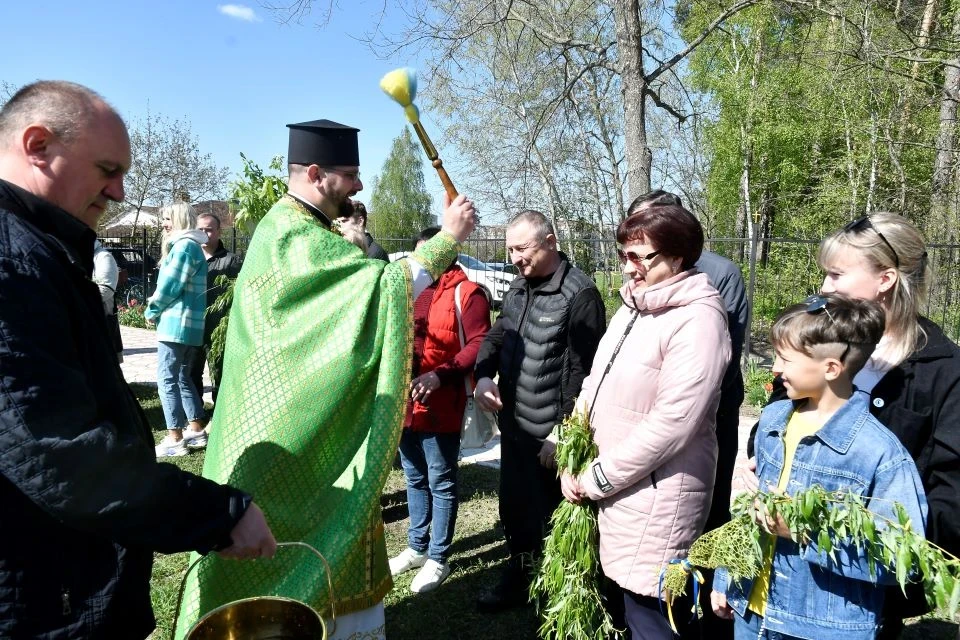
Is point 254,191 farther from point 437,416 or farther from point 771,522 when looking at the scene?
point 771,522

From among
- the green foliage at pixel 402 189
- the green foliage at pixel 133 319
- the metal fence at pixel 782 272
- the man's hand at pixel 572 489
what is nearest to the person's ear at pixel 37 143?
the man's hand at pixel 572 489

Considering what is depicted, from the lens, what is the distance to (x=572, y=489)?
2.68m

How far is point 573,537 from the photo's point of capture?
2709mm

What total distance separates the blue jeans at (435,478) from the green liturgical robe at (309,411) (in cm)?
152

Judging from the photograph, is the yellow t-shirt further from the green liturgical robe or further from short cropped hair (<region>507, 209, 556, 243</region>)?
short cropped hair (<region>507, 209, 556, 243</region>)

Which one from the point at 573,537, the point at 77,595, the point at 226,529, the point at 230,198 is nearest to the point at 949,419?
the point at 573,537

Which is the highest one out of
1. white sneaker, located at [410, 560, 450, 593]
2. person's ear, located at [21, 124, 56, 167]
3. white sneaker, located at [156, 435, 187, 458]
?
person's ear, located at [21, 124, 56, 167]

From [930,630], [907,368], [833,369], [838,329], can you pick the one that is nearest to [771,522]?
[833,369]

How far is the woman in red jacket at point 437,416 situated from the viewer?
3908mm

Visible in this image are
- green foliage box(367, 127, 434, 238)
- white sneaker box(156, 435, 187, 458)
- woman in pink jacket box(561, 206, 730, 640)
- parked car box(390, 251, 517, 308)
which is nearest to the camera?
woman in pink jacket box(561, 206, 730, 640)

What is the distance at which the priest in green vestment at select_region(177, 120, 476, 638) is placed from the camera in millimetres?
2279

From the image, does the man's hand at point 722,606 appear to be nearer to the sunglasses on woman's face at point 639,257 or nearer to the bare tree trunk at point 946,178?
the sunglasses on woman's face at point 639,257

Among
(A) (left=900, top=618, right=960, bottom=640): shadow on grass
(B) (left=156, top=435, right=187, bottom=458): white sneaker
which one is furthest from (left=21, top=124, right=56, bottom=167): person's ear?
(B) (left=156, top=435, right=187, bottom=458): white sneaker

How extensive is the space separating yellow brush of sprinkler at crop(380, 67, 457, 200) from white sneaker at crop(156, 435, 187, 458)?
4.77 metres
